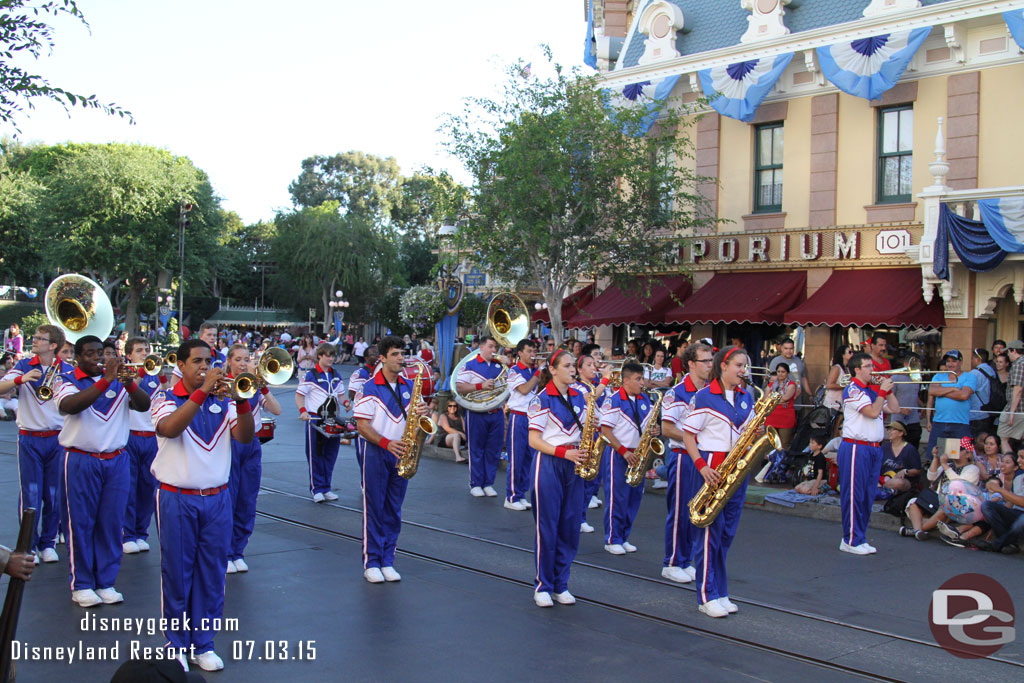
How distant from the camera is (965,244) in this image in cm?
1606

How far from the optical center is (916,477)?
11188mm

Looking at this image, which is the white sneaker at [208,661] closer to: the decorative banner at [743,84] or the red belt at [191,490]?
the red belt at [191,490]

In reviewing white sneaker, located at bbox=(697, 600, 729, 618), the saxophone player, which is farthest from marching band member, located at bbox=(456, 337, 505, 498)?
white sneaker, located at bbox=(697, 600, 729, 618)

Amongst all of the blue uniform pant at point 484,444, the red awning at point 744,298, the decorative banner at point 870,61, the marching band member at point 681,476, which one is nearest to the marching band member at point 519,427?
the blue uniform pant at point 484,444

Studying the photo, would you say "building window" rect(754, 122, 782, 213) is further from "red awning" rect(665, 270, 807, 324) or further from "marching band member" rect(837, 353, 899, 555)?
"marching band member" rect(837, 353, 899, 555)

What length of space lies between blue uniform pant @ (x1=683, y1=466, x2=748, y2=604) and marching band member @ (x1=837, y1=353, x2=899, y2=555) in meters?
2.93

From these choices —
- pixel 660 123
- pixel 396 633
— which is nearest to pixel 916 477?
pixel 396 633

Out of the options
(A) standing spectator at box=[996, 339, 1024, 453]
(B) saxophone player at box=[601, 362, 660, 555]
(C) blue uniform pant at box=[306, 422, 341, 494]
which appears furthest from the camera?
(A) standing spectator at box=[996, 339, 1024, 453]

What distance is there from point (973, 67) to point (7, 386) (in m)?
16.8

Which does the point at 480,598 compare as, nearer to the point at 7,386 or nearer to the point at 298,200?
the point at 7,386

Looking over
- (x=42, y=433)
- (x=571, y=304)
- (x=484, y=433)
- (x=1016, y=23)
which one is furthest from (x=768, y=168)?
(x=42, y=433)

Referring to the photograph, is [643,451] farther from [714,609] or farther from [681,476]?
[714,609]

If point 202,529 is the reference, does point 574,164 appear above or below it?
above

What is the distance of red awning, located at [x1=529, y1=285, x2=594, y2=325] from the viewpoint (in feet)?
75.2
